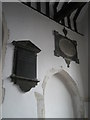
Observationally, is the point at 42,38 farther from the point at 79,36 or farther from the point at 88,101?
→ the point at 88,101

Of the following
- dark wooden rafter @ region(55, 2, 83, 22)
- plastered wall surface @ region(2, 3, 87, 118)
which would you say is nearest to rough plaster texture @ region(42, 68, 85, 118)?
plastered wall surface @ region(2, 3, 87, 118)

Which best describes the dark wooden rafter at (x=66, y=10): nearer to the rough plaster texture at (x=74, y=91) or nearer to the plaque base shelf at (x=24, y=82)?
the rough plaster texture at (x=74, y=91)

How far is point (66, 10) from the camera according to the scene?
12.8 feet

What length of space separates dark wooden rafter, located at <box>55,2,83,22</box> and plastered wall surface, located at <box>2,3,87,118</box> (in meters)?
0.18

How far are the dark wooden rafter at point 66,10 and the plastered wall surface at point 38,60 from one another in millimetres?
181

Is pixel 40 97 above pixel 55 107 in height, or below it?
above

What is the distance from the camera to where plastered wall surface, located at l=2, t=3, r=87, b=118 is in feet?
8.98

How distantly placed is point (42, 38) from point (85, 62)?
1.33 metres

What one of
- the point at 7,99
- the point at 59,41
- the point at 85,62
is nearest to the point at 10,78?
the point at 7,99

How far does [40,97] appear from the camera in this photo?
3088 mm

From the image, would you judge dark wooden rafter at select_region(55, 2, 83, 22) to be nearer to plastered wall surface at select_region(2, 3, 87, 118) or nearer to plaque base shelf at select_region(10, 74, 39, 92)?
plastered wall surface at select_region(2, 3, 87, 118)

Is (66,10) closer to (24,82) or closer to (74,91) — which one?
(74,91)

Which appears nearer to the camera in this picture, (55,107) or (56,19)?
(55,107)

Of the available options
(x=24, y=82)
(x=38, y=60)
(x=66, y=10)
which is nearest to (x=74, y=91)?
(x=38, y=60)
